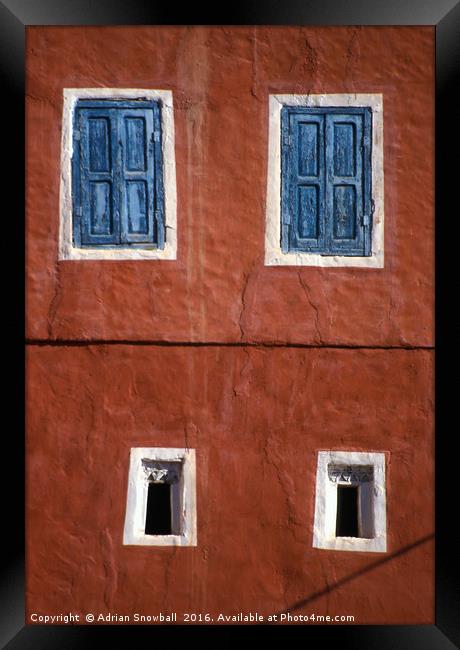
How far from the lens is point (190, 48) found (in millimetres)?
5117

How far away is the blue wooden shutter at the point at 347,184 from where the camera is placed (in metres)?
5.15

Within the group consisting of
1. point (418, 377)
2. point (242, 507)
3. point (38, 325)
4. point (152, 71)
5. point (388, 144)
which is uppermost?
point (152, 71)

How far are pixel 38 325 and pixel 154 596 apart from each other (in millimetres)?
2124

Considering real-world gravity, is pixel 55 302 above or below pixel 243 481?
above

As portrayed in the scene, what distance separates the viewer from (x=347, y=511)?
17.6 ft

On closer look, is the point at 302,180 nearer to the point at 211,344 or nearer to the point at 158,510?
the point at 211,344

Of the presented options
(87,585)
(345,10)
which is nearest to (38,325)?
(87,585)

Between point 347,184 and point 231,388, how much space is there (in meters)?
1.69

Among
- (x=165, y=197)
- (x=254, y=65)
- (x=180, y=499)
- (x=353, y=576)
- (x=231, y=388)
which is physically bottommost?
(x=353, y=576)

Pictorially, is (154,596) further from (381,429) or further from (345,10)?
(345,10)

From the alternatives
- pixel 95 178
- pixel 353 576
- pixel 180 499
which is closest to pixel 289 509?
pixel 353 576

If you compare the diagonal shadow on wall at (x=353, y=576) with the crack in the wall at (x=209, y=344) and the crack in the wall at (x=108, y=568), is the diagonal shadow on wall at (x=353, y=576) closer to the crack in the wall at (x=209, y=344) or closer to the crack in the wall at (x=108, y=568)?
the crack in the wall at (x=108, y=568)

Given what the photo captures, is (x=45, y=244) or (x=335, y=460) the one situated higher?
(x=45, y=244)

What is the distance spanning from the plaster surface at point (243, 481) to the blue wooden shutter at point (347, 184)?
0.81 metres
